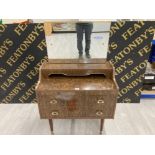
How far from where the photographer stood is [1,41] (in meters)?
1.80

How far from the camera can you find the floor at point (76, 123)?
5.74 feet

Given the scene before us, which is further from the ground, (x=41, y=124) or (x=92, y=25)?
(x=92, y=25)

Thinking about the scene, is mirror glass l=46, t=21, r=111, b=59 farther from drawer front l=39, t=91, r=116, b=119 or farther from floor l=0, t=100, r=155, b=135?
floor l=0, t=100, r=155, b=135

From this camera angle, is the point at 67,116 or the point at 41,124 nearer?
the point at 67,116

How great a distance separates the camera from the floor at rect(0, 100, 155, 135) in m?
1.75

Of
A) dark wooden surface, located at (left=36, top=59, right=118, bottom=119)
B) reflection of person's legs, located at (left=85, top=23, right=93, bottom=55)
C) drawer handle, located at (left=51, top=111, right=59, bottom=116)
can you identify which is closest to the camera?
dark wooden surface, located at (left=36, top=59, right=118, bottom=119)

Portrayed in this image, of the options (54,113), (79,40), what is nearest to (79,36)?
(79,40)

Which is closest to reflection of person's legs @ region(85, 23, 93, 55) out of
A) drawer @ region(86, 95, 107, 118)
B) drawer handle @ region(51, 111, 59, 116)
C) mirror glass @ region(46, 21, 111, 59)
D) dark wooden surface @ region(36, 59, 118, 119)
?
mirror glass @ region(46, 21, 111, 59)

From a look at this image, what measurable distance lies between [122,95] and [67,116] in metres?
0.88

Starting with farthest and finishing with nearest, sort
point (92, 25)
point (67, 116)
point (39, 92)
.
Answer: point (92, 25), point (67, 116), point (39, 92)

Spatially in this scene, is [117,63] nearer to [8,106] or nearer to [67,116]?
[67,116]

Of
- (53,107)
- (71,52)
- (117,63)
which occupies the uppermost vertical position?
(71,52)

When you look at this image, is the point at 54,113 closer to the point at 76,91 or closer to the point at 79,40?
the point at 76,91

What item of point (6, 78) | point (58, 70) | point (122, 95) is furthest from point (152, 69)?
point (6, 78)
